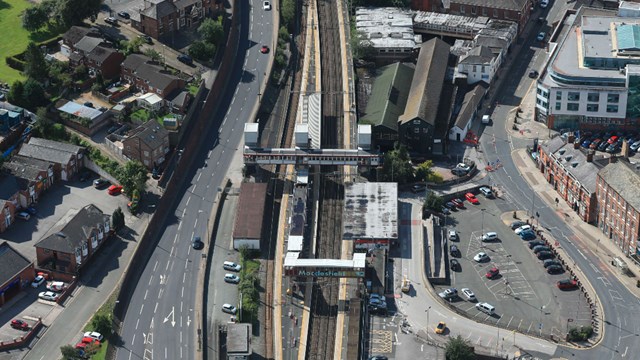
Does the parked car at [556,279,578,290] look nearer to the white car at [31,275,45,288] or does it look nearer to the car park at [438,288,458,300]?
the car park at [438,288,458,300]

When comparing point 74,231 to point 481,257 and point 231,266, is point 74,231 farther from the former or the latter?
point 481,257

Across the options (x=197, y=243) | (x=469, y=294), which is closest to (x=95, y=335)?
(x=197, y=243)

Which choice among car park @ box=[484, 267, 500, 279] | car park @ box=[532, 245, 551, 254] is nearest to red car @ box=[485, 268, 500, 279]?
car park @ box=[484, 267, 500, 279]

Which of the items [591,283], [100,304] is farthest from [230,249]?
[591,283]

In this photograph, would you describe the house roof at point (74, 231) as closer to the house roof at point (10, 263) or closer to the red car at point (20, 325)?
the house roof at point (10, 263)

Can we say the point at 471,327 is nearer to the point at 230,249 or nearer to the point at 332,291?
the point at 332,291

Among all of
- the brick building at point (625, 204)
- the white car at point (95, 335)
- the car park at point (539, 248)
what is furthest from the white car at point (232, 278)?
the brick building at point (625, 204)

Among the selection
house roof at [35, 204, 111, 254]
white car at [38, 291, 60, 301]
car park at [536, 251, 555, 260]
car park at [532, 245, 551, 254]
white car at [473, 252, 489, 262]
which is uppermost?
house roof at [35, 204, 111, 254]
